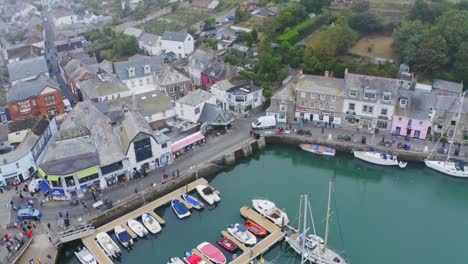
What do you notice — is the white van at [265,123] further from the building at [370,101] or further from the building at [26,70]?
the building at [26,70]

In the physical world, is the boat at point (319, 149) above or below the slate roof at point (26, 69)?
below

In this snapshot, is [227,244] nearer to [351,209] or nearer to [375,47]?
[351,209]

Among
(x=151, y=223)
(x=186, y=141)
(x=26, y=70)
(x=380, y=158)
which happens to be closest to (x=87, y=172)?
(x=151, y=223)

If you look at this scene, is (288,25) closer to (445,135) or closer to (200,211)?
(445,135)

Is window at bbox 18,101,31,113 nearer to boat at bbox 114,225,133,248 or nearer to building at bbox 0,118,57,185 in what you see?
building at bbox 0,118,57,185

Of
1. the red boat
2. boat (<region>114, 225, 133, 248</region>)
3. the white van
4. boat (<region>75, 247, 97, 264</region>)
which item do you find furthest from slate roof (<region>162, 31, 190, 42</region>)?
boat (<region>75, 247, 97, 264</region>)

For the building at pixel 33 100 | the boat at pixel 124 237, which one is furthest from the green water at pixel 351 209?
the building at pixel 33 100
